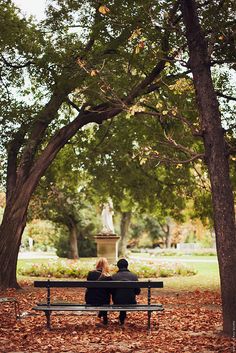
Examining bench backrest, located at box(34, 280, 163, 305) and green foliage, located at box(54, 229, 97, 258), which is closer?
bench backrest, located at box(34, 280, 163, 305)

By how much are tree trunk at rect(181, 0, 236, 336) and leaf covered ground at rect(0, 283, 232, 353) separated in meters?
0.74

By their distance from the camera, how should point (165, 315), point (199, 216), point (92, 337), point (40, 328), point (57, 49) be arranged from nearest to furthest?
point (92, 337) → point (40, 328) → point (165, 315) → point (57, 49) → point (199, 216)

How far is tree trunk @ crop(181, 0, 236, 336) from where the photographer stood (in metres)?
8.56

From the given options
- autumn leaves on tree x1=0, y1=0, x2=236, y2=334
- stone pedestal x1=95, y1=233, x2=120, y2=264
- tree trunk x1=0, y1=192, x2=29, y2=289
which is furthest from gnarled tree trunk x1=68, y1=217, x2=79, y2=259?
tree trunk x1=0, y1=192, x2=29, y2=289

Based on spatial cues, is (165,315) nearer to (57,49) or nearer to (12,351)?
(12,351)

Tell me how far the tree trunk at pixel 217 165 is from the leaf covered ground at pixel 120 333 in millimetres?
737

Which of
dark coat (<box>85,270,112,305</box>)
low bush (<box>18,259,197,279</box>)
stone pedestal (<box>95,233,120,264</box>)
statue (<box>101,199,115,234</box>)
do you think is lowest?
dark coat (<box>85,270,112,305</box>)

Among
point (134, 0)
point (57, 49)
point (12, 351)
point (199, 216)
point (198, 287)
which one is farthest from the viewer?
point (199, 216)

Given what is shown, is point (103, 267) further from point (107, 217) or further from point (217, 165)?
point (107, 217)

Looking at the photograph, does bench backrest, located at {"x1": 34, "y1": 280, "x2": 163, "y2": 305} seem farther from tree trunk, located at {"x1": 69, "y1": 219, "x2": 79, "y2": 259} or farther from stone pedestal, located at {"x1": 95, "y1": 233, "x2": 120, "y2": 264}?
tree trunk, located at {"x1": 69, "y1": 219, "x2": 79, "y2": 259}

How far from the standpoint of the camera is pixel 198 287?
59.5ft

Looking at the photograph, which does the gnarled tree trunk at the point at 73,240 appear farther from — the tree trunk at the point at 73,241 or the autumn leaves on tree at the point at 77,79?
the autumn leaves on tree at the point at 77,79

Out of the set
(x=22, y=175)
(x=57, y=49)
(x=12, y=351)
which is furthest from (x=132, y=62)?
(x=12, y=351)

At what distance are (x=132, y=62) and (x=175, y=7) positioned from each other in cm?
172
